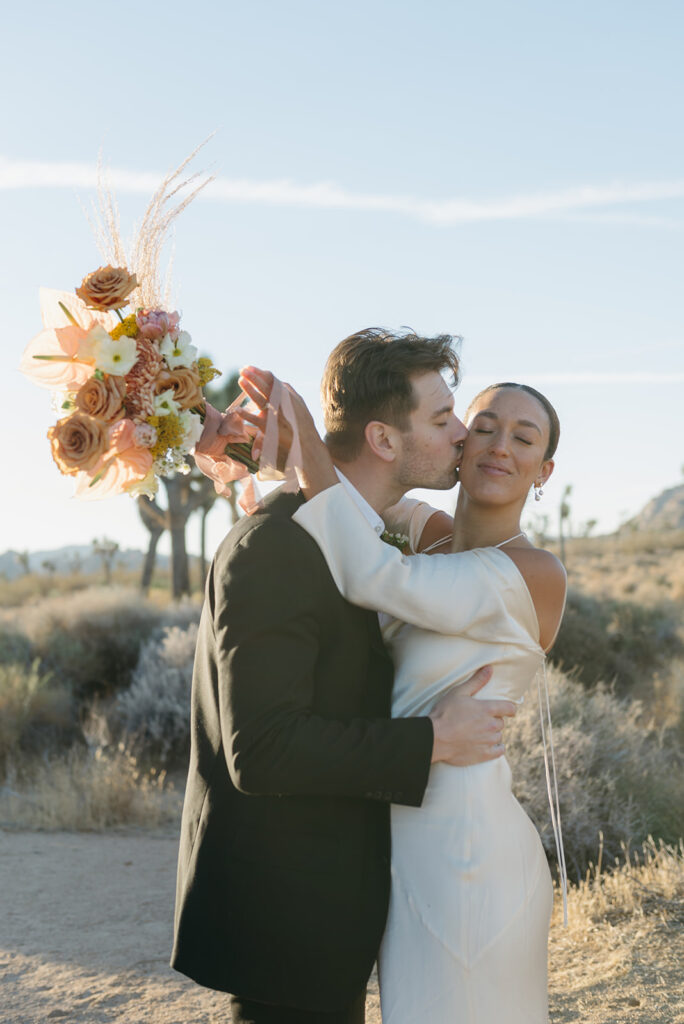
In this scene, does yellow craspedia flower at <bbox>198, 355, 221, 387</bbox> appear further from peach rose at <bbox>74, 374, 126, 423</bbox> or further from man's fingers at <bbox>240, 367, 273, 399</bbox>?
peach rose at <bbox>74, 374, 126, 423</bbox>

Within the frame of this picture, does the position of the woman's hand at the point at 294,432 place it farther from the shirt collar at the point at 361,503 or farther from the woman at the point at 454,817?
the shirt collar at the point at 361,503

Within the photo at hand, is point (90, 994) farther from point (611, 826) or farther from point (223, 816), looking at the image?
point (611, 826)

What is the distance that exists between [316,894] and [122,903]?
4.95 m

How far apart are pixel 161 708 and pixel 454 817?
8.78 m

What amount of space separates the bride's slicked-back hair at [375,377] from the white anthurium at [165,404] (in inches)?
27.4

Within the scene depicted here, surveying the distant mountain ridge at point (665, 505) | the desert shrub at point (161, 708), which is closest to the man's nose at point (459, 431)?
the desert shrub at point (161, 708)

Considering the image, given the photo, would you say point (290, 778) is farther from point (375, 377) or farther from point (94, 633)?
point (94, 633)

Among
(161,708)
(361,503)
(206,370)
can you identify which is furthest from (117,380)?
(161,708)

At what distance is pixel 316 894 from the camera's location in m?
2.67

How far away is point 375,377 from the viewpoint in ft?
10.6

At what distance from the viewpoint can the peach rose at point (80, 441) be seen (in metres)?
2.62

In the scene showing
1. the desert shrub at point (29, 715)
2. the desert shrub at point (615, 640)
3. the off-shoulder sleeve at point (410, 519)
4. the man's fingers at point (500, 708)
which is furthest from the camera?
the desert shrub at point (615, 640)

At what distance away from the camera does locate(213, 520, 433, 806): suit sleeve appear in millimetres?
2541

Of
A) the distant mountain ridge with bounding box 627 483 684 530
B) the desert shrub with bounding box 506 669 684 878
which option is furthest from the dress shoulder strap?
the distant mountain ridge with bounding box 627 483 684 530
